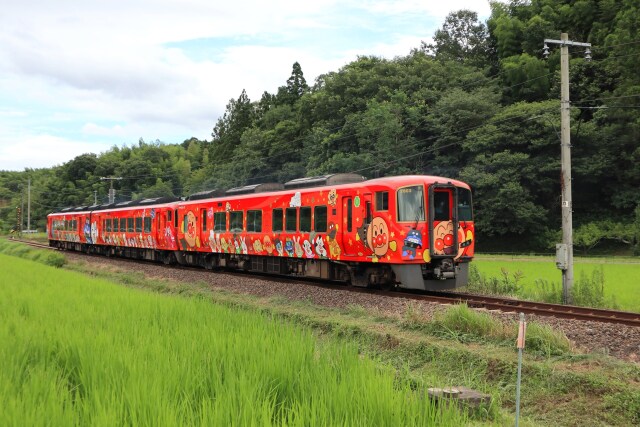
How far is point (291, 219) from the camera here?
58.9 ft

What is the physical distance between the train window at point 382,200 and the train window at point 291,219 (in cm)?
389

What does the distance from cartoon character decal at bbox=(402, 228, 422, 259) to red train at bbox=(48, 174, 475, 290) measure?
2 centimetres

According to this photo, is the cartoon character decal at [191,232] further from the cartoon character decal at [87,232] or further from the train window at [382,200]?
the cartoon character decal at [87,232]

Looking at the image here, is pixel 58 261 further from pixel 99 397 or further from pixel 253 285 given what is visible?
pixel 99 397

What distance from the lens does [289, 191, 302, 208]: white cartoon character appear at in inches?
693

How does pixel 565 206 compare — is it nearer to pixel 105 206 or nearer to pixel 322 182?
pixel 322 182

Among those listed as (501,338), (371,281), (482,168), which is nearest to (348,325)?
(501,338)

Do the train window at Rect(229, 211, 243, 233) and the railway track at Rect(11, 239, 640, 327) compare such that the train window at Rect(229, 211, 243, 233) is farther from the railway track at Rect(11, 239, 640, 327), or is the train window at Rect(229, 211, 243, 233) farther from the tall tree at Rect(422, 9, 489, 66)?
the tall tree at Rect(422, 9, 489, 66)

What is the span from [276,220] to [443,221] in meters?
6.01

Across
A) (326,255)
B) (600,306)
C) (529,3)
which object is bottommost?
(600,306)

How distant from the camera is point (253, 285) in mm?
17000

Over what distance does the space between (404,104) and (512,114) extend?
32.1 feet

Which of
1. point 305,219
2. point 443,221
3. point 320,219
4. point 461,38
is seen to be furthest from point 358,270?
point 461,38

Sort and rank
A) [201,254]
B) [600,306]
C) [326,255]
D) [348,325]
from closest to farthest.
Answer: [348,325] → [600,306] → [326,255] → [201,254]
